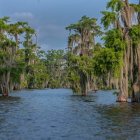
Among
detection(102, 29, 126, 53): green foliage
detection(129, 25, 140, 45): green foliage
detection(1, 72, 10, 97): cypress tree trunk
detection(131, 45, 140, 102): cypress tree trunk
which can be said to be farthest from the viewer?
detection(1, 72, 10, 97): cypress tree trunk

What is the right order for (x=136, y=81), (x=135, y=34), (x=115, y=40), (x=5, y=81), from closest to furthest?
(x=115, y=40) < (x=135, y=34) < (x=136, y=81) < (x=5, y=81)

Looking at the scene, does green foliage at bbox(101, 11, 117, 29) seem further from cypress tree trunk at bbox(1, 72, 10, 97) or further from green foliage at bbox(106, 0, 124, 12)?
cypress tree trunk at bbox(1, 72, 10, 97)

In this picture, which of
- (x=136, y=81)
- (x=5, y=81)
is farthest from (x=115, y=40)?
(x=5, y=81)

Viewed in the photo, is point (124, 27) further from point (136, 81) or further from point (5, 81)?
point (5, 81)

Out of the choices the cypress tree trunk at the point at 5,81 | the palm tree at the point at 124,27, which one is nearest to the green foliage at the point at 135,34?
the palm tree at the point at 124,27

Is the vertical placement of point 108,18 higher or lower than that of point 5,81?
higher

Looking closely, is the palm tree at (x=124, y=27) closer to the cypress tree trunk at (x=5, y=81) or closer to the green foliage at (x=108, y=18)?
the green foliage at (x=108, y=18)

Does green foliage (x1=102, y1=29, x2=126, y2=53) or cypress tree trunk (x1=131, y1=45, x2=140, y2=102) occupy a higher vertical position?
green foliage (x1=102, y1=29, x2=126, y2=53)

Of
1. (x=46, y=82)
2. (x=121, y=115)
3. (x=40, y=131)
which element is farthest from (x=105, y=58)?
(x=46, y=82)

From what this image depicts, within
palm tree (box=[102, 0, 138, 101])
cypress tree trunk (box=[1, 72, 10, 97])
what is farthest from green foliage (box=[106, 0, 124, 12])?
cypress tree trunk (box=[1, 72, 10, 97])

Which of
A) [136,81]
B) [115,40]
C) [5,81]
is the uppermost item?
[115,40]

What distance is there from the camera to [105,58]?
5100cm

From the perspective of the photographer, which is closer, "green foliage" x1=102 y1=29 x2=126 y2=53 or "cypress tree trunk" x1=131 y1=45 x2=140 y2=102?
"green foliage" x1=102 y1=29 x2=126 y2=53

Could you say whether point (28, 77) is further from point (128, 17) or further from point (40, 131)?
point (40, 131)
